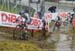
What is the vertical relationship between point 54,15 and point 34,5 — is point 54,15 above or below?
below

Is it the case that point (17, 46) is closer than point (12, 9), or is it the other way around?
point (17, 46)

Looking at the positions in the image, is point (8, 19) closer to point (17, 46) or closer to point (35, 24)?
point (35, 24)

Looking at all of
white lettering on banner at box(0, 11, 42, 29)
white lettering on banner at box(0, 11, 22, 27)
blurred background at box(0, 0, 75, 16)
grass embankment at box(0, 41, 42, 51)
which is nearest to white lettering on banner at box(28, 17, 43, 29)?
white lettering on banner at box(0, 11, 42, 29)

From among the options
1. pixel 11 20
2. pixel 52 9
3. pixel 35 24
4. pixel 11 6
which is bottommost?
pixel 35 24

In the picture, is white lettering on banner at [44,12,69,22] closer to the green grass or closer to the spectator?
the spectator

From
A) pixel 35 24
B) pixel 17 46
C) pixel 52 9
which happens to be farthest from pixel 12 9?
pixel 52 9

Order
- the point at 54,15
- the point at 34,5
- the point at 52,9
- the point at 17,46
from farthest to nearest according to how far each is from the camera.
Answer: the point at 54,15, the point at 52,9, the point at 34,5, the point at 17,46

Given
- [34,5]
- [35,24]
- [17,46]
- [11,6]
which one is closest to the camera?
[17,46]

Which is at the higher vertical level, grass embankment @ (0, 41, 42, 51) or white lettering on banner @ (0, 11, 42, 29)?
white lettering on banner @ (0, 11, 42, 29)

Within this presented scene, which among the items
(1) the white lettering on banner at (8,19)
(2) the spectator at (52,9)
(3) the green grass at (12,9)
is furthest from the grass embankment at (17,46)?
(2) the spectator at (52,9)

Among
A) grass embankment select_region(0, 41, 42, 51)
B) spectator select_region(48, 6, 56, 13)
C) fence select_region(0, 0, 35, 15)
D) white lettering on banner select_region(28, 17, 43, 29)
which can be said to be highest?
fence select_region(0, 0, 35, 15)

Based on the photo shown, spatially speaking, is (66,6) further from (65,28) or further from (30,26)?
(30,26)

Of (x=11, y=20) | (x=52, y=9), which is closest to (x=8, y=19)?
(x=11, y=20)

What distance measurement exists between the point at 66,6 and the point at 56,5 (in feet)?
1.07
